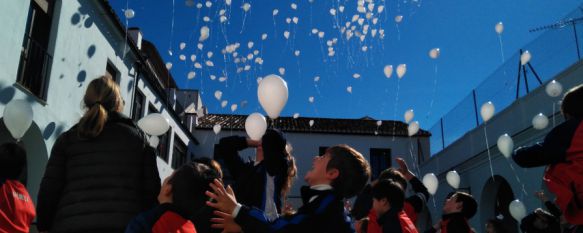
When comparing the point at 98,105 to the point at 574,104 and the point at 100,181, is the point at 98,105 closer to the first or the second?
the point at 100,181

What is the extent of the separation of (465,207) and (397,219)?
861 mm

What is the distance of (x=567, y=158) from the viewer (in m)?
2.36

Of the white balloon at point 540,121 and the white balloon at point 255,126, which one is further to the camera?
the white balloon at point 540,121

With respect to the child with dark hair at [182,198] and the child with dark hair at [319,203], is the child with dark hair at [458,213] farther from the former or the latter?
the child with dark hair at [182,198]

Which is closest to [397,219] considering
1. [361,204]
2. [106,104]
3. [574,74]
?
[361,204]

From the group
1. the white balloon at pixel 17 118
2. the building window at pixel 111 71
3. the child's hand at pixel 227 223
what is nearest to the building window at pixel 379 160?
the building window at pixel 111 71

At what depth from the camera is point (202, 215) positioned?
7.80 feet

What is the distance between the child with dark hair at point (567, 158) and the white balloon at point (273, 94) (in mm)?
2047

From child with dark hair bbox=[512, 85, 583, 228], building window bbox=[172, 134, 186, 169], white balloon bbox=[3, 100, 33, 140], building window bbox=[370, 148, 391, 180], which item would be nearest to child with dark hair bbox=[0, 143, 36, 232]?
child with dark hair bbox=[512, 85, 583, 228]

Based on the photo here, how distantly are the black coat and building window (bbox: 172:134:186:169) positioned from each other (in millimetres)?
15824

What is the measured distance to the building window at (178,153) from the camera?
18.0m

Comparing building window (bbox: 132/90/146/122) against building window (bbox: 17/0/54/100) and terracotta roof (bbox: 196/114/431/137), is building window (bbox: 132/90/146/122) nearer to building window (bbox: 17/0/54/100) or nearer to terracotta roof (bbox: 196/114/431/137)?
building window (bbox: 17/0/54/100)

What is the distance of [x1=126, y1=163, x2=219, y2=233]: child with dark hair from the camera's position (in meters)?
2.08

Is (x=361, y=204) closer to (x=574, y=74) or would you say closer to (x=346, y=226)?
(x=346, y=226)
